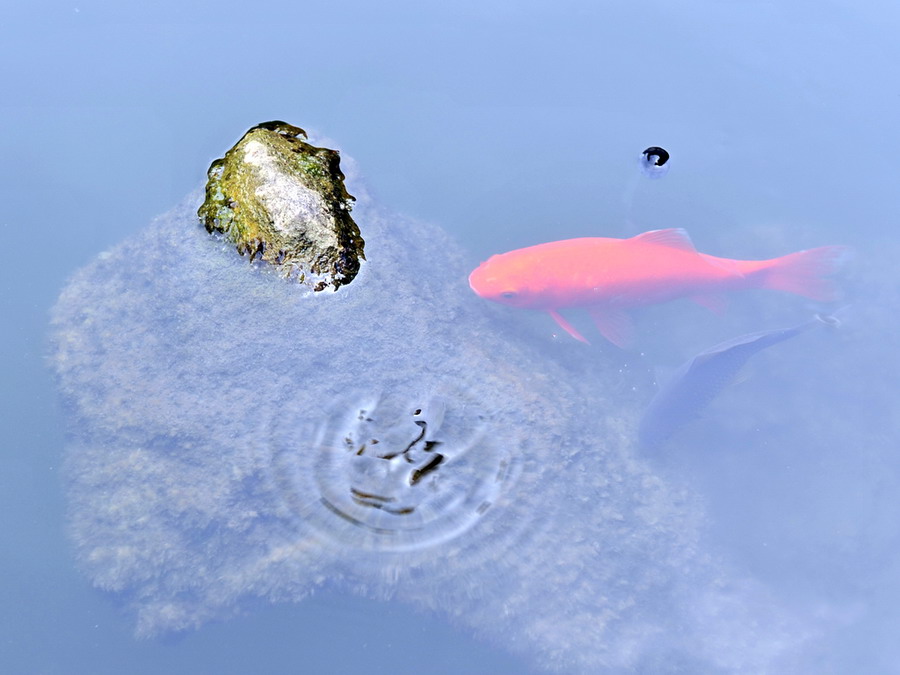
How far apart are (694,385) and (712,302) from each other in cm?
91

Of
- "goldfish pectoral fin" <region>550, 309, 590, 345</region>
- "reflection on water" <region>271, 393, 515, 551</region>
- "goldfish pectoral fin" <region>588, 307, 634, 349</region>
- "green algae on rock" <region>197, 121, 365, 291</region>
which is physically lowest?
"reflection on water" <region>271, 393, 515, 551</region>

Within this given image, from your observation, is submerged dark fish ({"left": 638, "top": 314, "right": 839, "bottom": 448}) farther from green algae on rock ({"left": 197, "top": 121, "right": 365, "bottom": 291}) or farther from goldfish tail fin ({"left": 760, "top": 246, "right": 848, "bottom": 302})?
green algae on rock ({"left": 197, "top": 121, "right": 365, "bottom": 291})

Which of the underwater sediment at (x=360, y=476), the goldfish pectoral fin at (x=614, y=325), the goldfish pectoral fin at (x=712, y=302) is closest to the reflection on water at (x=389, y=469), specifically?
the underwater sediment at (x=360, y=476)

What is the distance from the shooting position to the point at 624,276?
4684mm

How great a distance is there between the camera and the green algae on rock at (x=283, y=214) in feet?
13.0

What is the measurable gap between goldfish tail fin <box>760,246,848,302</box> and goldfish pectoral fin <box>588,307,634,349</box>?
40.7 inches

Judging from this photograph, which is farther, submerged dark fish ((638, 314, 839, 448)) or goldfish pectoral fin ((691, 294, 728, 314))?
goldfish pectoral fin ((691, 294, 728, 314))

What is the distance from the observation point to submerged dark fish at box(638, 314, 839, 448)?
4.25 metres

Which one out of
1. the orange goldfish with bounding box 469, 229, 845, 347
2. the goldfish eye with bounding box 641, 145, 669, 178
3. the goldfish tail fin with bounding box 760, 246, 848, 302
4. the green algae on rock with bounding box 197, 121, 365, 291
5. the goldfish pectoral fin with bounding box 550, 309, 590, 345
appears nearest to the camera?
the green algae on rock with bounding box 197, 121, 365, 291

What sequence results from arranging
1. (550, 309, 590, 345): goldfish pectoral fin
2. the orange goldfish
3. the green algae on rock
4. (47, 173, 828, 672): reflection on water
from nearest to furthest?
1. (47, 173, 828, 672): reflection on water
2. the green algae on rock
3. the orange goldfish
4. (550, 309, 590, 345): goldfish pectoral fin

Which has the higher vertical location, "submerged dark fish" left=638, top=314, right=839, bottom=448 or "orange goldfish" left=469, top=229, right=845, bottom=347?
"orange goldfish" left=469, top=229, right=845, bottom=347

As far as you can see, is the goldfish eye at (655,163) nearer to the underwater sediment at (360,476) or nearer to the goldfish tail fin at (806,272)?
the goldfish tail fin at (806,272)

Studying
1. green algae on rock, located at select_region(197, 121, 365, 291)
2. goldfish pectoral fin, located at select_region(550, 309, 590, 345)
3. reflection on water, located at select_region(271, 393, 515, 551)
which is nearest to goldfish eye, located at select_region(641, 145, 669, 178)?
goldfish pectoral fin, located at select_region(550, 309, 590, 345)

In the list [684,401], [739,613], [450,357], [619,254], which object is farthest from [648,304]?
[739,613]
